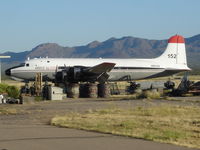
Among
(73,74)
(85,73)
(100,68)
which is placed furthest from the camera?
(100,68)

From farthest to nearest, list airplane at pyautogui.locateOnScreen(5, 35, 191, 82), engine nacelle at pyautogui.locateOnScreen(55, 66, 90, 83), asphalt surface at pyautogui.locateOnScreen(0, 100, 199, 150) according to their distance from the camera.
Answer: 1. airplane at pyautogui.locateOnScreen(5, 35, 191, 82)
2. engine nacelle at pyautogui.locateOnScreen(55, 66, 90, 83)
3. asphalt surface at pyautogui.locateOnScreen(0, 100, 199, 150)

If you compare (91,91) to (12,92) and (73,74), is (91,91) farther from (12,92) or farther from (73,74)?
(73,74)

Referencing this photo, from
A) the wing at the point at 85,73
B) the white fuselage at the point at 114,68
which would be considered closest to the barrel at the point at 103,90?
the wing at the point at 85,73

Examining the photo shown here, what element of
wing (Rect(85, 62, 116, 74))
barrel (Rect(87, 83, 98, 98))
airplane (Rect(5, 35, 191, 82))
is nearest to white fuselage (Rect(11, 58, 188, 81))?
airplane (Rect(5, 35, 191, 82))

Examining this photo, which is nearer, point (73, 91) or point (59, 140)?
point (59, 140)

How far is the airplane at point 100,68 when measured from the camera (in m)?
48.8

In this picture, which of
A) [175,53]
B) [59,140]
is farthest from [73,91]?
[59,140]

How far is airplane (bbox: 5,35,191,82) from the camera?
48812 millimetres

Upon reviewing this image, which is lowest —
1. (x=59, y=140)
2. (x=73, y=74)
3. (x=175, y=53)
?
(x=59, y=140)

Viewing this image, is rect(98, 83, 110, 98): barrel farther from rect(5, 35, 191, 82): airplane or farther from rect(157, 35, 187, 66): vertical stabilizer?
rect(157, 35, 187, 66): vertical stabilizer

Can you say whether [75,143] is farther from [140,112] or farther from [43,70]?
[43,70]

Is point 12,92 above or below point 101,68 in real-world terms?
below

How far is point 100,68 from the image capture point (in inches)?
1930

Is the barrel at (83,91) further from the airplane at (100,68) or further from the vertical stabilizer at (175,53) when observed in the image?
the vertical stabilizer at (175,53)
